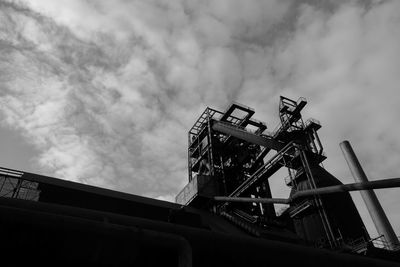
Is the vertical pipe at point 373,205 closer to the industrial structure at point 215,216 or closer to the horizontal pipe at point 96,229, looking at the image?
the industrial structure at point 215,216

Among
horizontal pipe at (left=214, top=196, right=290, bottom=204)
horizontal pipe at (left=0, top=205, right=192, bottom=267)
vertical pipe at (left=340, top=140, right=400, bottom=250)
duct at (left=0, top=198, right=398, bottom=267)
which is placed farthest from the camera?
vertical pipe at (left=340, top=140, right=400, bottom=250)

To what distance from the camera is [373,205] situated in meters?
27.6

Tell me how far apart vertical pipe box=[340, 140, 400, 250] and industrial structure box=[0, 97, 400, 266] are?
242 centimetres

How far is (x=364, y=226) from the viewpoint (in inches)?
897

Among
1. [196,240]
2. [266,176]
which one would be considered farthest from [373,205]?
[196,240]

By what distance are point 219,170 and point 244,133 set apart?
5.68 meters

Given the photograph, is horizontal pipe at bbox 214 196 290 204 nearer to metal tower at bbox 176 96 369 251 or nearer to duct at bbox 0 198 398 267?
metal tower at bbox 176 96 369 251

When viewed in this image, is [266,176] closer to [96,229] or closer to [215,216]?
[215,216]

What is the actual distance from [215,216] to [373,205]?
46.9 ft

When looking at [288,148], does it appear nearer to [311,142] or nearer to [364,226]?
[311,142]

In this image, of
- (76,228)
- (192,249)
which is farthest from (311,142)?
(76,228)

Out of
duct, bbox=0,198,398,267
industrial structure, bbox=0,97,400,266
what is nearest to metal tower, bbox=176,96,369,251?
industrial structure, bbox=0,97,400,266

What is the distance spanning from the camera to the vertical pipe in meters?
26.3

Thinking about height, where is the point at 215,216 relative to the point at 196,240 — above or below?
above
